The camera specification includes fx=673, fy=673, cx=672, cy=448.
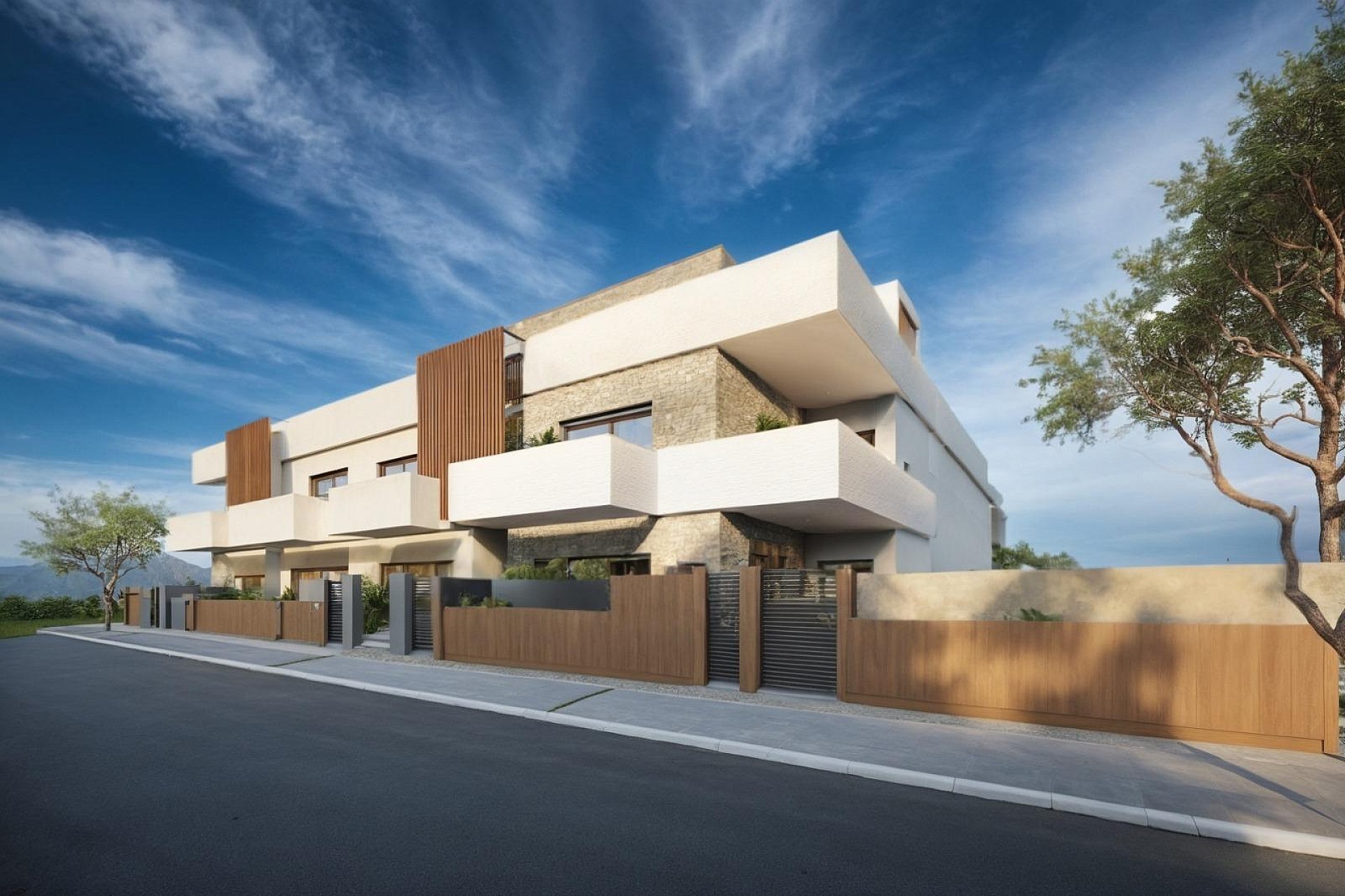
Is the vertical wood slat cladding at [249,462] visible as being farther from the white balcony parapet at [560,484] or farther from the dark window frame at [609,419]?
the dark window frame at [609,419]

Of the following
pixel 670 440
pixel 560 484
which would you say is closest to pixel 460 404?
pixel 560 484

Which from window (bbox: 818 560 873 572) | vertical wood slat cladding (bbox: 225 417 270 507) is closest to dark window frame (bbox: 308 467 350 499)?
vertical wood slat cladding (bbox: 225 417 270 507)

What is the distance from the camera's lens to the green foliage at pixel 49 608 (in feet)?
133

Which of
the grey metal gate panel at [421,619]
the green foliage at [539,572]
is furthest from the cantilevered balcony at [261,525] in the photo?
the green foliage at [539,572]

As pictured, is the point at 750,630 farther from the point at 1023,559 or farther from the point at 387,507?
the point at 1023,559

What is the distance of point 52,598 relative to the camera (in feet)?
137

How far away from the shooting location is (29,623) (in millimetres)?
37000

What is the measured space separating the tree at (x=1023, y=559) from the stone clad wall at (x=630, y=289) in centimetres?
3177

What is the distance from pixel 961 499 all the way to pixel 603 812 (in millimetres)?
27545

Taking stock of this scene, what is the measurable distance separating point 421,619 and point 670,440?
8159 millimetres

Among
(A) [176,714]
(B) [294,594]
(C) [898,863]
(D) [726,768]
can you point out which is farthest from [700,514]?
(B) [294,594]

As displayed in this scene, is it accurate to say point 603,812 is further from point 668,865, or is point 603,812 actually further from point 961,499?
point 961,499

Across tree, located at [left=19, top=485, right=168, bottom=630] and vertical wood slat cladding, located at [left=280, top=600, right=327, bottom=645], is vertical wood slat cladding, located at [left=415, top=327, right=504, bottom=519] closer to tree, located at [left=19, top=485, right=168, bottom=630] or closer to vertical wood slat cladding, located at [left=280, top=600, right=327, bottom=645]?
vertical wood slat cladding, located at [left=280, top=600, right=327, bottom=645]

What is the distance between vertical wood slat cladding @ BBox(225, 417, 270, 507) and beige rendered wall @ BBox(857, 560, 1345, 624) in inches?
1173
